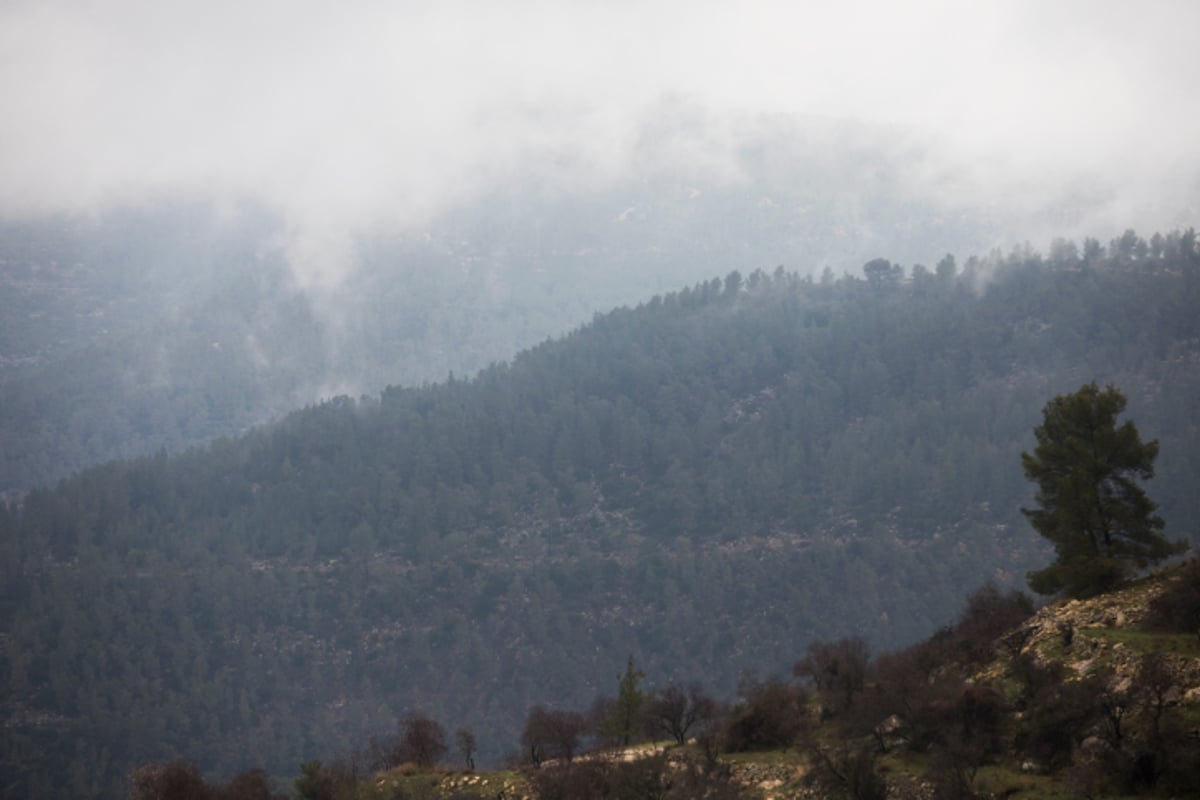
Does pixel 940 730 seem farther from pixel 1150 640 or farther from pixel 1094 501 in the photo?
pixel 1094 501

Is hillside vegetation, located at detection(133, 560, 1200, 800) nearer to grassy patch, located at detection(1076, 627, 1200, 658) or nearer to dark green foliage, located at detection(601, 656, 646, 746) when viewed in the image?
grassy patch, located at detection(1076, 627, 1200, 658)

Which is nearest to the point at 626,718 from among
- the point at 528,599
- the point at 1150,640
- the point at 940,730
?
the point at 940,730

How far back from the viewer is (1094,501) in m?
54.9

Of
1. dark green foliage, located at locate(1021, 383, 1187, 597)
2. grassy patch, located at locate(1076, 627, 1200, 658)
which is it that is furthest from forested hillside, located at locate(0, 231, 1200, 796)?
grassy patch, located at locate(1076, 627, 1200, 658)

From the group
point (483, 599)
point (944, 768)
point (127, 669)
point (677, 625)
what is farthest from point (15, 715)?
point (944, 768)

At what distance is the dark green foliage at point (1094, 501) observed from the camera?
53.3 m

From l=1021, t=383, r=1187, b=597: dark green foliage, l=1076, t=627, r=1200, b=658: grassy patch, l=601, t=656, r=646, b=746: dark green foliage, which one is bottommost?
l=601, t=656, r=646, b=746: dark green foliage

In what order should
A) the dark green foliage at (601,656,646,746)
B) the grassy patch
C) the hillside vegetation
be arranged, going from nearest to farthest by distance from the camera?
the hillside vegetation
the grassy patch
the dark green foliage at (601,656,646,746)

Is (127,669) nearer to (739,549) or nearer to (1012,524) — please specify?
(739,549)

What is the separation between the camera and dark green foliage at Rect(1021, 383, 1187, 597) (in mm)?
53312

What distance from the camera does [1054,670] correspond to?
148ft

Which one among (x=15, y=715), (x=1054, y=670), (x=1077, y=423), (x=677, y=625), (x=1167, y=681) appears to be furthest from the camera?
(x=677, y=625)

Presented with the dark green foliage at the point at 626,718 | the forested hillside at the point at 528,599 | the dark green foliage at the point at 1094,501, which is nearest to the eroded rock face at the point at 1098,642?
the dark green foliage at the point at 1094,501

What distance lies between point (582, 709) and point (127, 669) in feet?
221
